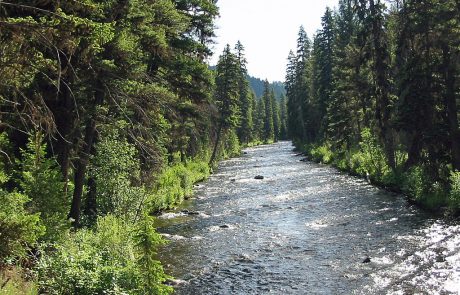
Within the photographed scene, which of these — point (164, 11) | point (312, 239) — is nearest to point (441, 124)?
point (312, 239)

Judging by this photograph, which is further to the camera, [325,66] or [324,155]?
[325,66]

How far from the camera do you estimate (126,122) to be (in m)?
17.4

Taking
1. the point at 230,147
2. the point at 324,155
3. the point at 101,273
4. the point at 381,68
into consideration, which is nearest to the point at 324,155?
the point at 324,155

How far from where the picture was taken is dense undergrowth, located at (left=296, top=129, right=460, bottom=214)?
21.0 m

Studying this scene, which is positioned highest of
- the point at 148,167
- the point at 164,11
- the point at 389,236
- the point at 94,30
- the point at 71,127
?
the point at 164,11

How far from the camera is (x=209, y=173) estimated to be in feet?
144

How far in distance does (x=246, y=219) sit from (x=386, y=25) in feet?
63.1

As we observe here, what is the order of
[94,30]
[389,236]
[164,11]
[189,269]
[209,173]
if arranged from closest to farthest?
1. [94,30]
2. [189,269]
3. [389,236]
4. [164,11]
5. [209,173]

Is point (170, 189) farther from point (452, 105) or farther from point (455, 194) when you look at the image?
point (452, 105)

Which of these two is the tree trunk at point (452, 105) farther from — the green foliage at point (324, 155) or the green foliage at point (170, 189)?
the green foliage at point (324, 155)

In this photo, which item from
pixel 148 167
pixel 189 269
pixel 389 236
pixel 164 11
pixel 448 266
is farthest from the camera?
pixel 148 167

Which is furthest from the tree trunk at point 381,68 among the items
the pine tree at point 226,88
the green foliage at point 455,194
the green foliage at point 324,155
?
the pine tree at point 226,88

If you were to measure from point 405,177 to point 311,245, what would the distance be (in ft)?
41.7

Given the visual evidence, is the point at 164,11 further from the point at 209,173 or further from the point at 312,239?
the point at 209,173
